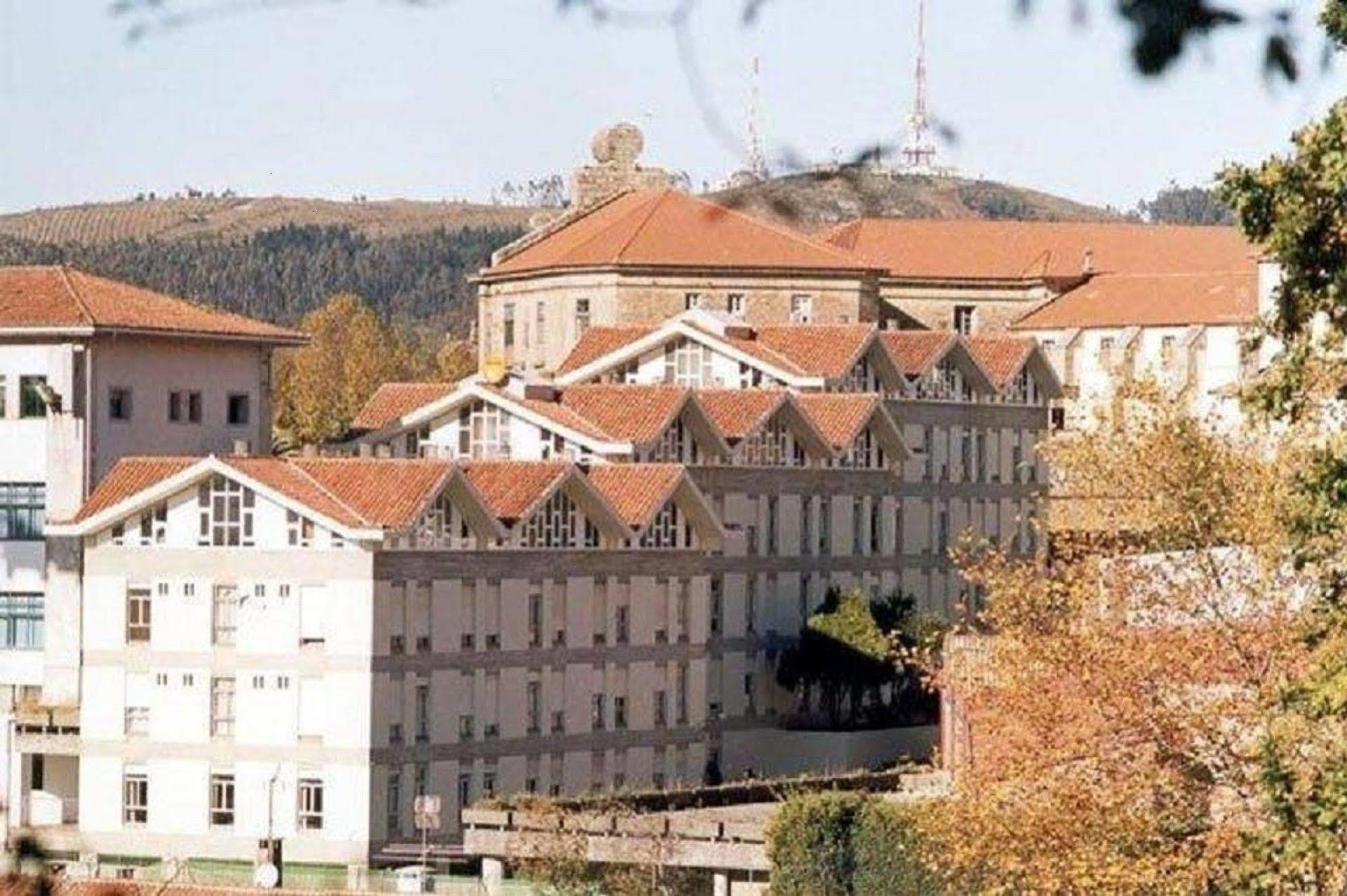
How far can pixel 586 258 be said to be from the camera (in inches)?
4045

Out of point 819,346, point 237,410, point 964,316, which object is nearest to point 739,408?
point 819,346

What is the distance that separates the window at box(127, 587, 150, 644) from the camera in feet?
217

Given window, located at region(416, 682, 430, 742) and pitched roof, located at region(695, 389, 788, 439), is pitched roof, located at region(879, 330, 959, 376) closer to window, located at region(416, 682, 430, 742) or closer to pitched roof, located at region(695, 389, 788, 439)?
pitched roof, located at region(695, 389, 788, 439)

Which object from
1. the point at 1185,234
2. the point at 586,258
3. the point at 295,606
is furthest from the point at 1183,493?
the point at 1185,234

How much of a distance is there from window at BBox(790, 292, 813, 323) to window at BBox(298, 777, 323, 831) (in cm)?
3802

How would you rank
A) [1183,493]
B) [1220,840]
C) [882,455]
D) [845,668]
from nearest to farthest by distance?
[1220,840] → [1183,493] → [845,668] → [882,455]

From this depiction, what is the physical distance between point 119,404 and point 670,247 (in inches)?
1173

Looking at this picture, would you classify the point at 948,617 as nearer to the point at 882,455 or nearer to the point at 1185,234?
the point at 882,455

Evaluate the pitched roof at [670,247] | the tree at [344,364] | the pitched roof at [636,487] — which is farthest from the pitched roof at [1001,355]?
the tree at [344,364]

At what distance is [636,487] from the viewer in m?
70.5

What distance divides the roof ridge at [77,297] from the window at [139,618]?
739 cm

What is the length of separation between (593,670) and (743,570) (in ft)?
24.2

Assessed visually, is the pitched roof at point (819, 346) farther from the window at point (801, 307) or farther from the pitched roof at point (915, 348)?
the window at point (801, 307)

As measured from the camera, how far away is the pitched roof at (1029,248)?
120m
